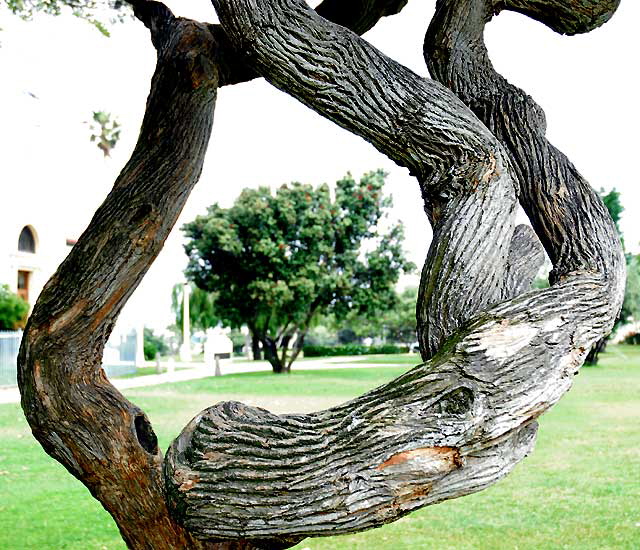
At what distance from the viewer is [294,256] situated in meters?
27.8

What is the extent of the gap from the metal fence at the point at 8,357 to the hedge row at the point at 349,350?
86.9 ft

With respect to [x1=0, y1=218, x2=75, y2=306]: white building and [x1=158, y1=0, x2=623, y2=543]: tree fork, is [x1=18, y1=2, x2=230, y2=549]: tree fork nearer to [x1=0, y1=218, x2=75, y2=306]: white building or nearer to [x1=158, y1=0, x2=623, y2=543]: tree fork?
[x1=158, y1=0, x2=623, y2=543]: tree fork

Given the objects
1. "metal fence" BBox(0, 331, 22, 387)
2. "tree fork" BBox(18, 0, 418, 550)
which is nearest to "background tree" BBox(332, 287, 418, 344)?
"metal fence" BBox(0, 331, 22, 387)

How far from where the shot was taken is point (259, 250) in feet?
88.1

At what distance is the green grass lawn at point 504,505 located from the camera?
21.2ft

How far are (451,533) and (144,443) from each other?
14.2ft

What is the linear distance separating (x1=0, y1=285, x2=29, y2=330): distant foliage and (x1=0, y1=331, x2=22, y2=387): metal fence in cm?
195

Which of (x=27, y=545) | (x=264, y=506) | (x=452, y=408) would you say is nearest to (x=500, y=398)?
(x=452, y=408)

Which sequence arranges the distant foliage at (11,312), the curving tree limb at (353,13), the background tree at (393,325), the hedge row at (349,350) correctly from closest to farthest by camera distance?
the curving tree limb at (353,13) → the distant foliage at (11,312) → the hedge row at (349,350) → the background tree at (393,325)

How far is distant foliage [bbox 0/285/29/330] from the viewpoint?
83.0ft

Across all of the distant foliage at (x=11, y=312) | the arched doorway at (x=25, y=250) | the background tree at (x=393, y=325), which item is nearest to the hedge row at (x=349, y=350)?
the background tree at (x=393, y=325)

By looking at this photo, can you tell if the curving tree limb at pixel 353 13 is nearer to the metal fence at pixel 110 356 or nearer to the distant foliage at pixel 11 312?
the metal fence at pixel 110 356

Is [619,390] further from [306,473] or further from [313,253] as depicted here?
[306,473]

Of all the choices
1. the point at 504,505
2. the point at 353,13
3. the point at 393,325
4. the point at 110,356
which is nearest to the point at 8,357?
the point at 110,356
